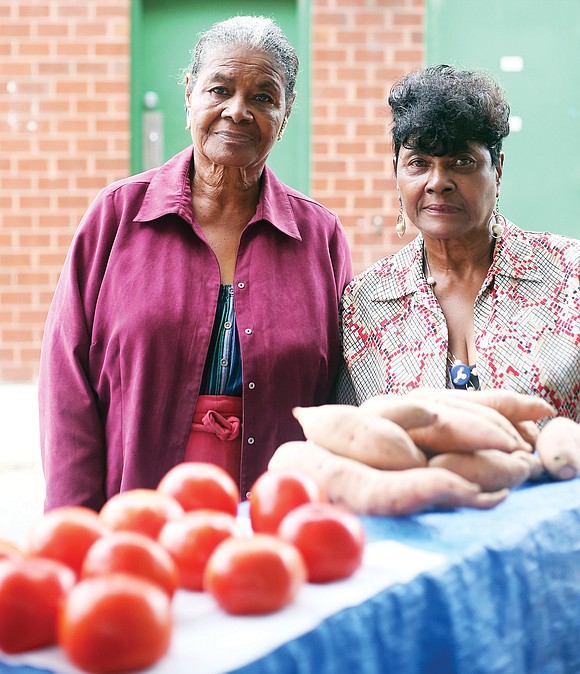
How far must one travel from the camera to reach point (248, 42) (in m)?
2.78

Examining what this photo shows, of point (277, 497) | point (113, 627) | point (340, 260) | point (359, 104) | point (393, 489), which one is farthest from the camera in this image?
point (359, 104)

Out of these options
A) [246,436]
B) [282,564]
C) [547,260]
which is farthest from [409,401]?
[547,260]

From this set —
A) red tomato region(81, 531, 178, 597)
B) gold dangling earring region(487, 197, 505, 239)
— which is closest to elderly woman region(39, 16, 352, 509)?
gold dangling earring region(487, 197, 505, 239)

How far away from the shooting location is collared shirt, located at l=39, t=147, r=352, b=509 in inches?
107

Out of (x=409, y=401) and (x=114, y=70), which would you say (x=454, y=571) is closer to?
(x=409, y=401)

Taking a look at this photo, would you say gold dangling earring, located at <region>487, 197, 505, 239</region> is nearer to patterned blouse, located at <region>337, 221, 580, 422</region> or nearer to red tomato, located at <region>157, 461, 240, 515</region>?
patterned blouse, located at <region>337, 221, 580, 422</region>

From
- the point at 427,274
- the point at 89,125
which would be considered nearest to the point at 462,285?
the point at 427,274

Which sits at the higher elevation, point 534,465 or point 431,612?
point 534,465

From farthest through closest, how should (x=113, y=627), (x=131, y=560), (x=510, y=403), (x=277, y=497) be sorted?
1. (x=510, y=403)
2. (x=277, y=497)
3. (x=131, y=560)
4. (x=113, y=627)

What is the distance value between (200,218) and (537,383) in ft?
3.84

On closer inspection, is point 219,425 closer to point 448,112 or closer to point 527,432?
point 527,432

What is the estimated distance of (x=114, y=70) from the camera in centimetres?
607

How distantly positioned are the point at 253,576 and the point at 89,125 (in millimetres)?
5270

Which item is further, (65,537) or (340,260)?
(340,260)
